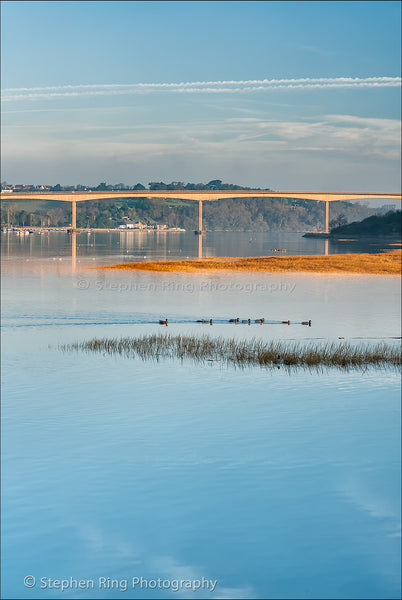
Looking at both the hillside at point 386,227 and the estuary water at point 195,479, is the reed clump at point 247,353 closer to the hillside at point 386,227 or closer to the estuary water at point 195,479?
the estuary water at point 195,479

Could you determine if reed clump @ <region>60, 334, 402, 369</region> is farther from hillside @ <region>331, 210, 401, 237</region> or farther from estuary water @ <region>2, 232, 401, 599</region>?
hillside @ <region>331, 210, 401, 237</region>

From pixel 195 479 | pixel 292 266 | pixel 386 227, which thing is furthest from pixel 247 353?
pixel 386 227

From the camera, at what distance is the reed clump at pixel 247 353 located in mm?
25797

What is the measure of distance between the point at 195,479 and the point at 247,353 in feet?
38.5

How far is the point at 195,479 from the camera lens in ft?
50.3

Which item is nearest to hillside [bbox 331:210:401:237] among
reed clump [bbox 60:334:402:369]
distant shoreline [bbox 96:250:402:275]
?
distant shoreline [bbox 96:250:402:275]

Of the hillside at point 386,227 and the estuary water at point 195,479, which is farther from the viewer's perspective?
the hillside at point 386,227

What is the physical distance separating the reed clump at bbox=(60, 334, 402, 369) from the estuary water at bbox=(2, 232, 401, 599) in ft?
2.77

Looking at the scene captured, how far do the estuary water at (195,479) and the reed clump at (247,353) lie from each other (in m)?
0.84

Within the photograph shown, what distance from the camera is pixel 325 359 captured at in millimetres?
25891

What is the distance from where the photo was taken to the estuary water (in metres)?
11.9

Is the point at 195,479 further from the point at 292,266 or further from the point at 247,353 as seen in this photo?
the point at 292,266

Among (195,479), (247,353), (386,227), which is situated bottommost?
(195,479)

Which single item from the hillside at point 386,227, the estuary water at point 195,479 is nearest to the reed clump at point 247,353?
the estuary water at point 195,479
